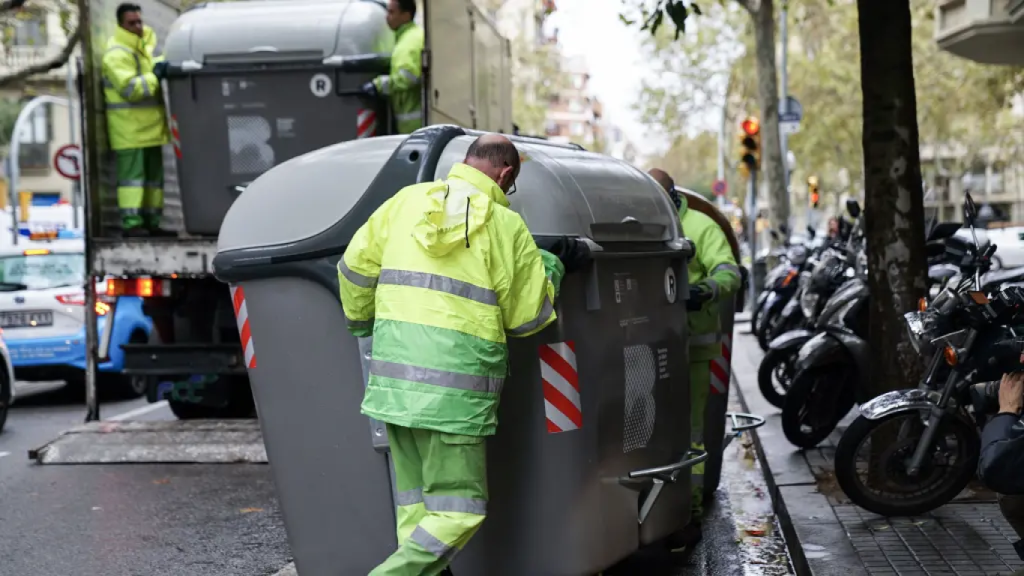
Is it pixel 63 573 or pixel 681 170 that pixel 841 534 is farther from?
pixel 681 170

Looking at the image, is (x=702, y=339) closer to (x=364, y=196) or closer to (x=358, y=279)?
(x=364, y=196)

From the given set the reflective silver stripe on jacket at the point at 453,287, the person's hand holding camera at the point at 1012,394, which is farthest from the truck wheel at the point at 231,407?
the person's hand holding camera at the point at 1012,394

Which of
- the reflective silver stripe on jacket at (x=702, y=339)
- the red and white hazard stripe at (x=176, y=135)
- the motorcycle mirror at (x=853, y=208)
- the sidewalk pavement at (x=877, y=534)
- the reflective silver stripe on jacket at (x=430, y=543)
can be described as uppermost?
the red and white hazard stripe at (x=176, y=135)

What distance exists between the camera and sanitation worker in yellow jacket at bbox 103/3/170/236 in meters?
9.13

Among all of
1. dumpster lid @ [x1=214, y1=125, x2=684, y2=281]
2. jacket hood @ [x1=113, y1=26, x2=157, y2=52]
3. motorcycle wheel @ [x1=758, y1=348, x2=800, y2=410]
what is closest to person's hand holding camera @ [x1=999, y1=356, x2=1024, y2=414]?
dumpster lid @ [x1=214, y1=125, x2=684, y2=281]

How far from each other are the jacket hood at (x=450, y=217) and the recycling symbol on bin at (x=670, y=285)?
1463 mm

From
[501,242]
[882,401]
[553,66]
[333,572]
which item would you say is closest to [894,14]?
[882,401]

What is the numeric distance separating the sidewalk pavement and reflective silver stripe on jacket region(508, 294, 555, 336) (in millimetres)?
1818

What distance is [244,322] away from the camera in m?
5.01

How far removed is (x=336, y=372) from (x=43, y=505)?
3.47 meters

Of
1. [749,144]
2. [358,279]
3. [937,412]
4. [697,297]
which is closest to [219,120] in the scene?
[697,297]

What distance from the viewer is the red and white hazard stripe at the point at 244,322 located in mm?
4984

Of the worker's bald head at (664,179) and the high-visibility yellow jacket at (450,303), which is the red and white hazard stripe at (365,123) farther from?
the high-visibility yellow jacket at (450,303)

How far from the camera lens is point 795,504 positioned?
21.9 ft
